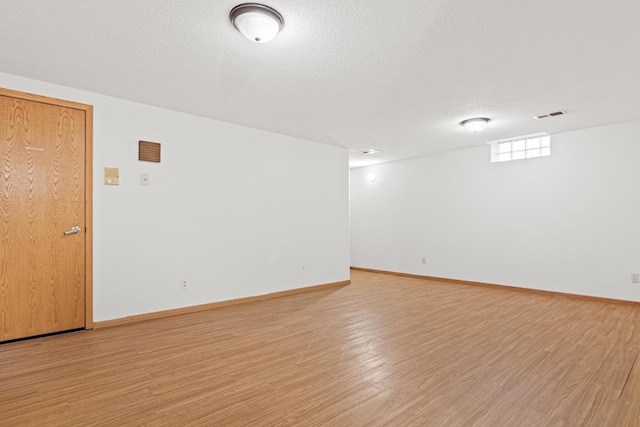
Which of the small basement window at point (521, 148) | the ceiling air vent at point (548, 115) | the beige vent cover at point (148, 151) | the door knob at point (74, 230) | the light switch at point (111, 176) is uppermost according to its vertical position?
the ceiling air vent at point (548, 115)

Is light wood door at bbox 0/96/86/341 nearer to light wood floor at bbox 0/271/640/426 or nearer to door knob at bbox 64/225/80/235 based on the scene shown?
door knob at bbox 64/225/80/235

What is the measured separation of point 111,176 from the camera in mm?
3529

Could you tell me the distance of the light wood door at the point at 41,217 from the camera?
299 centimetres

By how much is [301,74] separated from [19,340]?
141 inches

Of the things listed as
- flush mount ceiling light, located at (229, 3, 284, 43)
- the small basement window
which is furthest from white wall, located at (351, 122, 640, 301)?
flush mount ceiling light, located at (229, 3, 284, 43)

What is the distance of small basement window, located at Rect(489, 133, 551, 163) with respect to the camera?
517cm

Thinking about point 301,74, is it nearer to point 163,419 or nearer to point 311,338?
point 311,338

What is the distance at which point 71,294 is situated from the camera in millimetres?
3275

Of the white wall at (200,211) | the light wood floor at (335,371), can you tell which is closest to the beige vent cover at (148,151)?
the white wall at (200,211)

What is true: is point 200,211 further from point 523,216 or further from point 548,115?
point 523,216

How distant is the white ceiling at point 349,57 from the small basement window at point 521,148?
0.87 m

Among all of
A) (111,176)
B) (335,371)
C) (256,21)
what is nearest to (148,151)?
(111,176)

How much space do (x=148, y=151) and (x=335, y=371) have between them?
313 centimetres

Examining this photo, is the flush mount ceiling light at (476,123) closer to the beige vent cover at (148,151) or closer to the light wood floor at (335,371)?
the light wood floor at (335,371)
